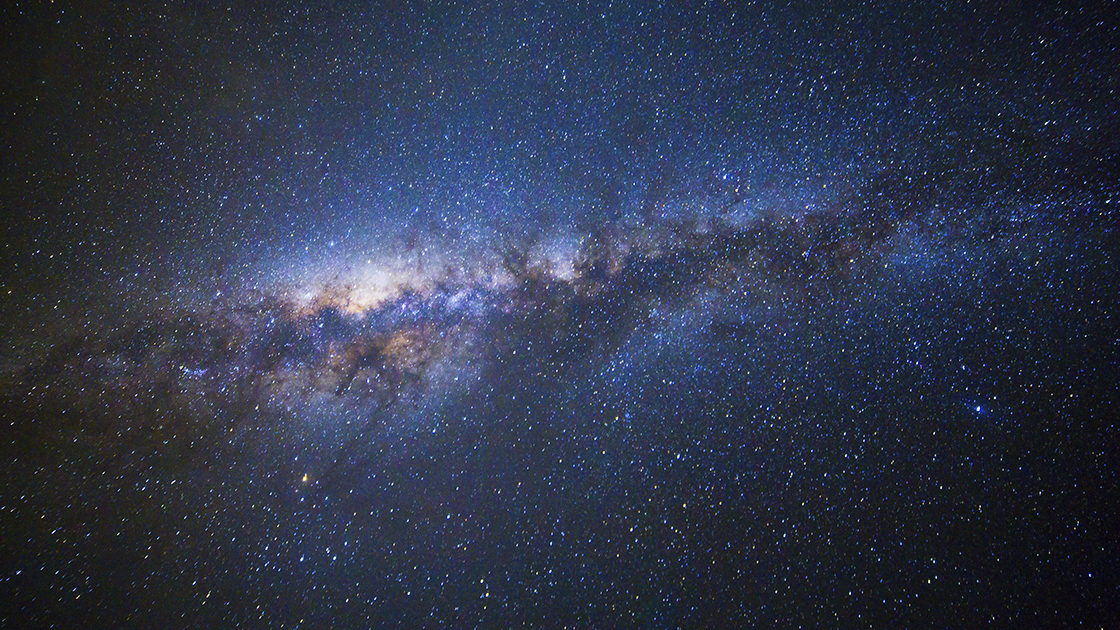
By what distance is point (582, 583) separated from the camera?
9.46 ft

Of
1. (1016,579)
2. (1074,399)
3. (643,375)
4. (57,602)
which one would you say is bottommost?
(1016,579)

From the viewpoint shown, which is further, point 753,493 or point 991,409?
point 753,493

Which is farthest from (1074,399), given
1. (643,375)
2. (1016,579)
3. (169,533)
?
(169,533)

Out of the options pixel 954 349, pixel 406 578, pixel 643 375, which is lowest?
pixel 954 349

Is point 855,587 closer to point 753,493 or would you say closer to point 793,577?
point 793,577

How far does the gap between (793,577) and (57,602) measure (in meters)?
5.44

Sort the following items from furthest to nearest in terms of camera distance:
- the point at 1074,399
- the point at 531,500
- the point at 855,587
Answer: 1. the point at 531,500
2. the point at 855,587
3. the point at 1074,399

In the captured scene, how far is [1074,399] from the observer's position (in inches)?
92.1

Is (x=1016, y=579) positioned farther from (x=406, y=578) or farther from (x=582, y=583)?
(x=406, y=578)

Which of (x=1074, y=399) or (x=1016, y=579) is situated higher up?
(x=1074, y=399)

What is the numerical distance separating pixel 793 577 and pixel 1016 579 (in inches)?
54.5

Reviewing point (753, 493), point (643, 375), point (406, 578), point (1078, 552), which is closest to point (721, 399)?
point (643, 375)

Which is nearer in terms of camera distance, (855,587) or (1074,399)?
(1074,399)

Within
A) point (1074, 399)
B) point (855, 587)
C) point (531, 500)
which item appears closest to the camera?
point (1074, 399)
